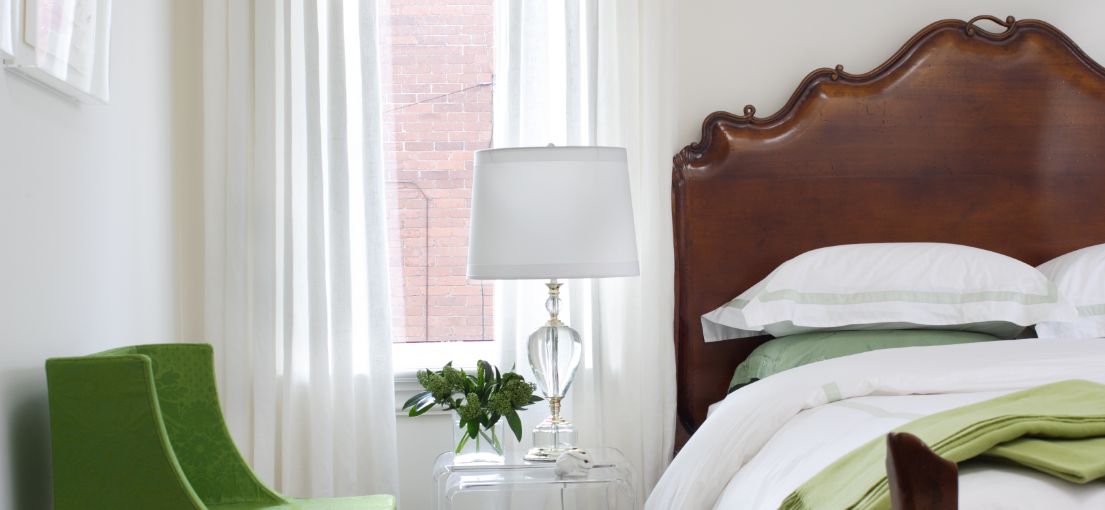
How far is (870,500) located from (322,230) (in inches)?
73.5

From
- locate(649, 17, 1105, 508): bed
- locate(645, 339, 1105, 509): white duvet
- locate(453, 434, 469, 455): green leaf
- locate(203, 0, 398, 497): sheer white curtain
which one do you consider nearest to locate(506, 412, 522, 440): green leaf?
locate(453, 434, 469, 455): green leaf

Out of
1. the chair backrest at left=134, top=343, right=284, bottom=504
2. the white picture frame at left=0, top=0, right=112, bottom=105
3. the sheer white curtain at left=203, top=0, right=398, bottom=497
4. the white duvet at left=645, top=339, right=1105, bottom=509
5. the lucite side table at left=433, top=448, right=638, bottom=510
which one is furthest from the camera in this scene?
the sheer white curtain at left=203, top=0, right=398, bottom=497

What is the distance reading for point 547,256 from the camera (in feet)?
7.79

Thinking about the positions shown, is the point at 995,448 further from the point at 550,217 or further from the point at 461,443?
the point at 461,443

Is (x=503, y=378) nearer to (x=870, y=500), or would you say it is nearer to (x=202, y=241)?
(x=202, y=241)

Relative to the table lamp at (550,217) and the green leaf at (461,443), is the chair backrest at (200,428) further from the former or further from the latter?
the table lamp at (550,217)

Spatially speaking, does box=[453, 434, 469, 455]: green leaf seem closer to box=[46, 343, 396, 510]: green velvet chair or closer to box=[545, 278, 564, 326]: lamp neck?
box=[545, 278, 564, 326]: lamp neck

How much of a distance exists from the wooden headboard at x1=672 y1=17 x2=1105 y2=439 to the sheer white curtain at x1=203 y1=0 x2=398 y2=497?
2.84ft

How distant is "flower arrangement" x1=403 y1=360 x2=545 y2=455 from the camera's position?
2434 millimetres

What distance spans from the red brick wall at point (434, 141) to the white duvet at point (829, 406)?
109 cm

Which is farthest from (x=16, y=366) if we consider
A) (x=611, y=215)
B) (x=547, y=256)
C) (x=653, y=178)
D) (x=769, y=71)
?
(x=769, y=71)

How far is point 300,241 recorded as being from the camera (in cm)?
284

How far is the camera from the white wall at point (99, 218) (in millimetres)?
1650

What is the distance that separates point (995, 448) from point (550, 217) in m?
1.22
